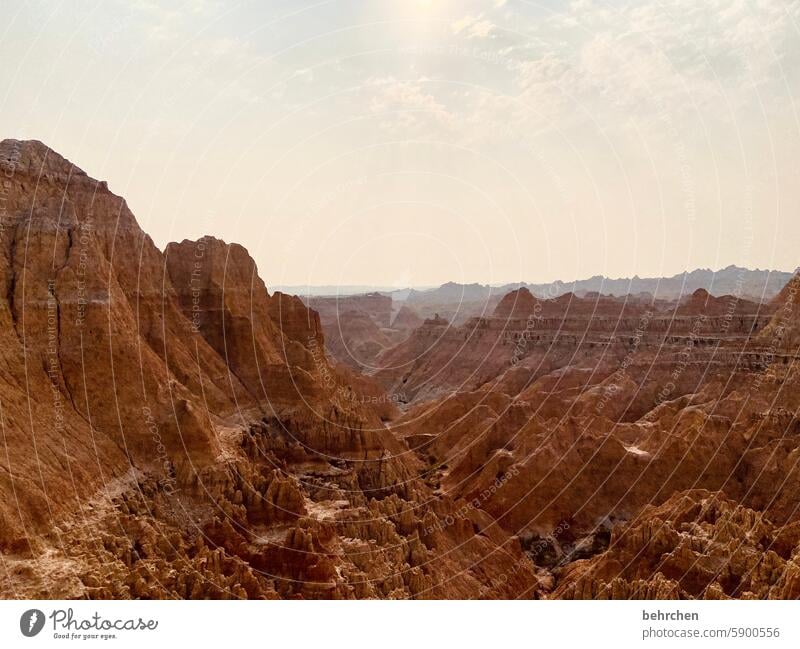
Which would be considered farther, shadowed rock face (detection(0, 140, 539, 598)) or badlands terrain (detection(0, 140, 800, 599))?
badlands terrain (detection(0, 140, 800, 599))

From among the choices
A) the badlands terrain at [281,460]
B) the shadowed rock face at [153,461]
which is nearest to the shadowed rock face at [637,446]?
the badlands terrain at [281,460]

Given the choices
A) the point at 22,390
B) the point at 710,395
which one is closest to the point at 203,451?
the point at 22,390
